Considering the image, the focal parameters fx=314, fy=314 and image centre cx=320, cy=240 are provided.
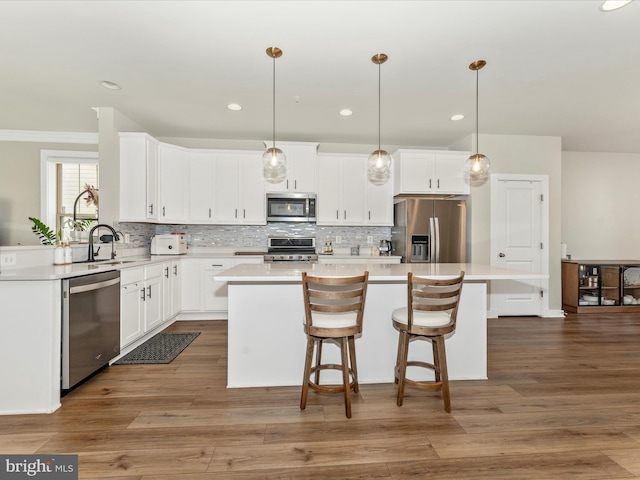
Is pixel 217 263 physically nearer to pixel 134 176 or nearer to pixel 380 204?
pixel 134 176

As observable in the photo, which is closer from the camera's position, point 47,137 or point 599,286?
point 47,137

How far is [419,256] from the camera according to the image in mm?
4590

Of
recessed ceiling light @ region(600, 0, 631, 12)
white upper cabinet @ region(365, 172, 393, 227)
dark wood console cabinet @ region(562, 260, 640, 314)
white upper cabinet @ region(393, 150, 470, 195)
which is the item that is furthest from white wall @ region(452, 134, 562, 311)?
recessed ceiling light @ region(600, 0, 631, 12)

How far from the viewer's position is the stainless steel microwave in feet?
15.8

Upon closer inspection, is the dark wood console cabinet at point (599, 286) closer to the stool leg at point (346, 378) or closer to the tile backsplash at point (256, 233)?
the tile backsplash at point (256, 233)

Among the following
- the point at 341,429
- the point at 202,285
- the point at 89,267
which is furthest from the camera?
the point at 202,285

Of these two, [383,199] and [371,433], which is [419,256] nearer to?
[383,199]


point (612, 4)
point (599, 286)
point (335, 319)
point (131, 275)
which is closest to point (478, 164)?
point (612, 4)

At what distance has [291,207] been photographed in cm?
486

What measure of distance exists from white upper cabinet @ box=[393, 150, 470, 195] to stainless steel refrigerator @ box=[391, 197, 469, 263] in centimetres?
26

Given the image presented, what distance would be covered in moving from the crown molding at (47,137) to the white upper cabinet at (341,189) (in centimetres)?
354

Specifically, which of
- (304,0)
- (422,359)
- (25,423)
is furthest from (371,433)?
(304,0)

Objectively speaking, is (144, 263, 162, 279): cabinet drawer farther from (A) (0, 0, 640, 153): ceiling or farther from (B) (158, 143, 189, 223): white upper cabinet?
(A) (0, 0, 640, 153): ceiling

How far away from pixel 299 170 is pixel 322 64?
6.80 ft
